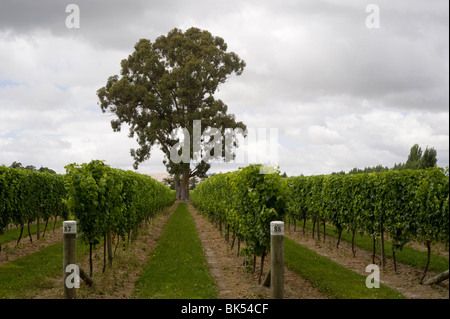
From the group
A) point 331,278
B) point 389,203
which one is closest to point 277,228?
point 331,278

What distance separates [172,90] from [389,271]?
37.5m

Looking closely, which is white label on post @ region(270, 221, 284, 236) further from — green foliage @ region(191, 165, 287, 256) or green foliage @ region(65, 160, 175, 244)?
green foliage @ region(65, 160, 175, 244)

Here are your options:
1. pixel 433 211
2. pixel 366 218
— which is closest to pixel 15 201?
pixel 366 218

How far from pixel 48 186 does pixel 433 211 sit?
13482 mm

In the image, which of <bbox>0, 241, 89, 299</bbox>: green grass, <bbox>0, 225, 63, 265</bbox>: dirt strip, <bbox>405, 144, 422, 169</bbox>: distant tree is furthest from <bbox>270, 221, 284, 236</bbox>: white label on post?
<bbox>405, 144, 422, 169</bbox>: distant tree

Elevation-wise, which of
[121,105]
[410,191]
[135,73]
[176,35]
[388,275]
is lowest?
[388,275]

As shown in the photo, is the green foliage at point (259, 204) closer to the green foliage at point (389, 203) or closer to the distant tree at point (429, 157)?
the green foliage at point (389, 203)

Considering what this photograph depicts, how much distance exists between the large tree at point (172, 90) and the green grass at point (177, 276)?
30.0 metres

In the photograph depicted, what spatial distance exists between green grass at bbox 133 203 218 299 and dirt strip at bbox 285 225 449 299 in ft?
12.6

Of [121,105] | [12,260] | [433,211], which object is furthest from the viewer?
[121,105]

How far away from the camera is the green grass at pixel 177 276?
7301 mm

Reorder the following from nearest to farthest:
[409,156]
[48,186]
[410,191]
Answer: [410,191]
[48,186]
[409,156]
